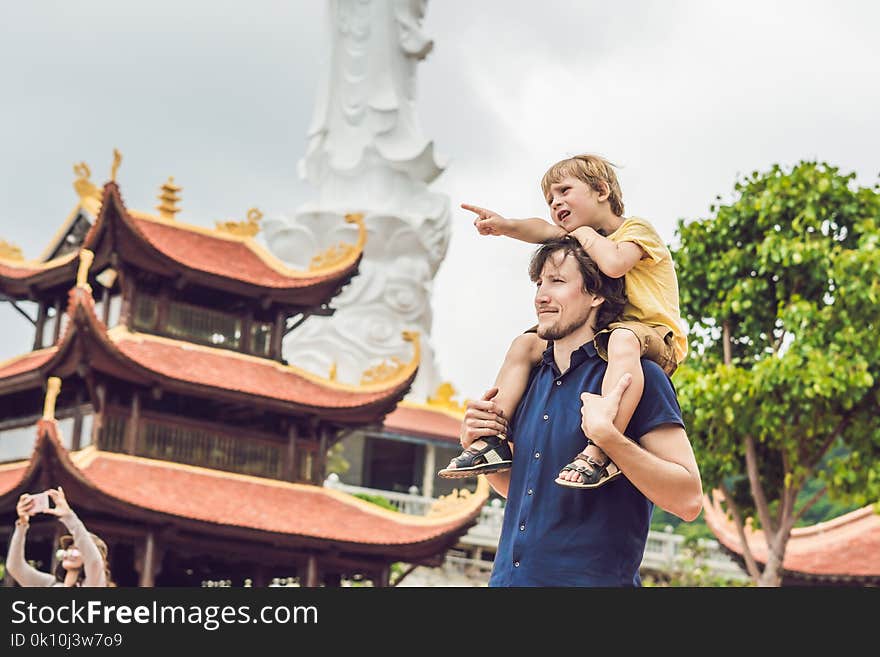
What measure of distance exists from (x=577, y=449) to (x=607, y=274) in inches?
18.3

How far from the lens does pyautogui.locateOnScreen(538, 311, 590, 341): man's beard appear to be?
3425 millimetres

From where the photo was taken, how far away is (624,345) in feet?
10.7

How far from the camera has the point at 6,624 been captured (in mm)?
2691

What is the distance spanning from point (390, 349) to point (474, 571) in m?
10.2

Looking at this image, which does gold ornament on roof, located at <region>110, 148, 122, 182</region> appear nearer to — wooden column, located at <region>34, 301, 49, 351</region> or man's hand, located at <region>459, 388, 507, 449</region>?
wooden column, located at <region>34, 301, 49, 351</region>

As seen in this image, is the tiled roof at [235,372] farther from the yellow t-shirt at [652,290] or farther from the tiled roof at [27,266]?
the yellow t-shirt at [652,290]

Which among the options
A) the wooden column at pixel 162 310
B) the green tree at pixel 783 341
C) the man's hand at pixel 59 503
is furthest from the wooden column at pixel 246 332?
the man's hand at pixel 59 503

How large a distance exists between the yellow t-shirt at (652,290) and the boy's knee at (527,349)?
260 mm

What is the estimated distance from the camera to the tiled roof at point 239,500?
18625 millimetres

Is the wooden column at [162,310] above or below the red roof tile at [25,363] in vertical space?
above

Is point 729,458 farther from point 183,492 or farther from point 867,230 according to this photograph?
point 183,492

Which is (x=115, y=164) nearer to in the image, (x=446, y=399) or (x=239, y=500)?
(x=239, y=500)

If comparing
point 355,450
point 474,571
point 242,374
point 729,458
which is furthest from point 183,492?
point 355,450

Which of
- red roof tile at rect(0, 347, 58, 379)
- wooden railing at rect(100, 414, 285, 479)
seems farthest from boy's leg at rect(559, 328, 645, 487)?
red roof tile at rect(0, 347, 58, 379)
